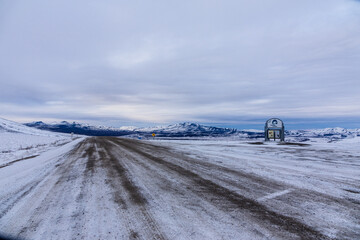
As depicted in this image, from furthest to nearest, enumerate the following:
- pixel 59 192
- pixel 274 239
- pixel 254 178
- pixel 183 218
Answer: pixel 254 178 → pixel 59 192 → pixel 183 218 → pixel 274 239

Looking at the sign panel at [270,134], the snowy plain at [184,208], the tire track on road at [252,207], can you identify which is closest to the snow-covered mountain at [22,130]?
the sign panel at [270,134]

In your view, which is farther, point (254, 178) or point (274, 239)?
point (254, 178)

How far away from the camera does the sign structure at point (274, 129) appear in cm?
3150

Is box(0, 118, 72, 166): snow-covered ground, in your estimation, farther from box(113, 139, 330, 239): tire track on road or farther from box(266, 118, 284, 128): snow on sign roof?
box(266, 118, 284, 128): snow on sign roof

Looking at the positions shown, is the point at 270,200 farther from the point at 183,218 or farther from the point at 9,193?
the point at 9,193

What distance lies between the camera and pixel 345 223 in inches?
124

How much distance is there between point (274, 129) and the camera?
31922 mm

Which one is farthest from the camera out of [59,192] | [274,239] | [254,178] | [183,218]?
[254,178]

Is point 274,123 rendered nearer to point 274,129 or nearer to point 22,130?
point 274,129

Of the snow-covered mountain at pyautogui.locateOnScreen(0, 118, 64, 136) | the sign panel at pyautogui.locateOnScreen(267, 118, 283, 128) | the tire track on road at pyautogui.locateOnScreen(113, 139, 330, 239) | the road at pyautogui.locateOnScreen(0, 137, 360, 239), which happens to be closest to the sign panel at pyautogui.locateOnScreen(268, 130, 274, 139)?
the sign panel at pyautogui.locateOnScreen(267, 118, 283, 128)

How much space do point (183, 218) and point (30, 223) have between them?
8.83ft

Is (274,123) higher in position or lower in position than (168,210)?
higher

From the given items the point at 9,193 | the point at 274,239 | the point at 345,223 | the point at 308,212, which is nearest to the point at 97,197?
the point at 9,193

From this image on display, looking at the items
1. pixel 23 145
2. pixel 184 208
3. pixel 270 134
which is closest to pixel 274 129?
pixel 270 134
